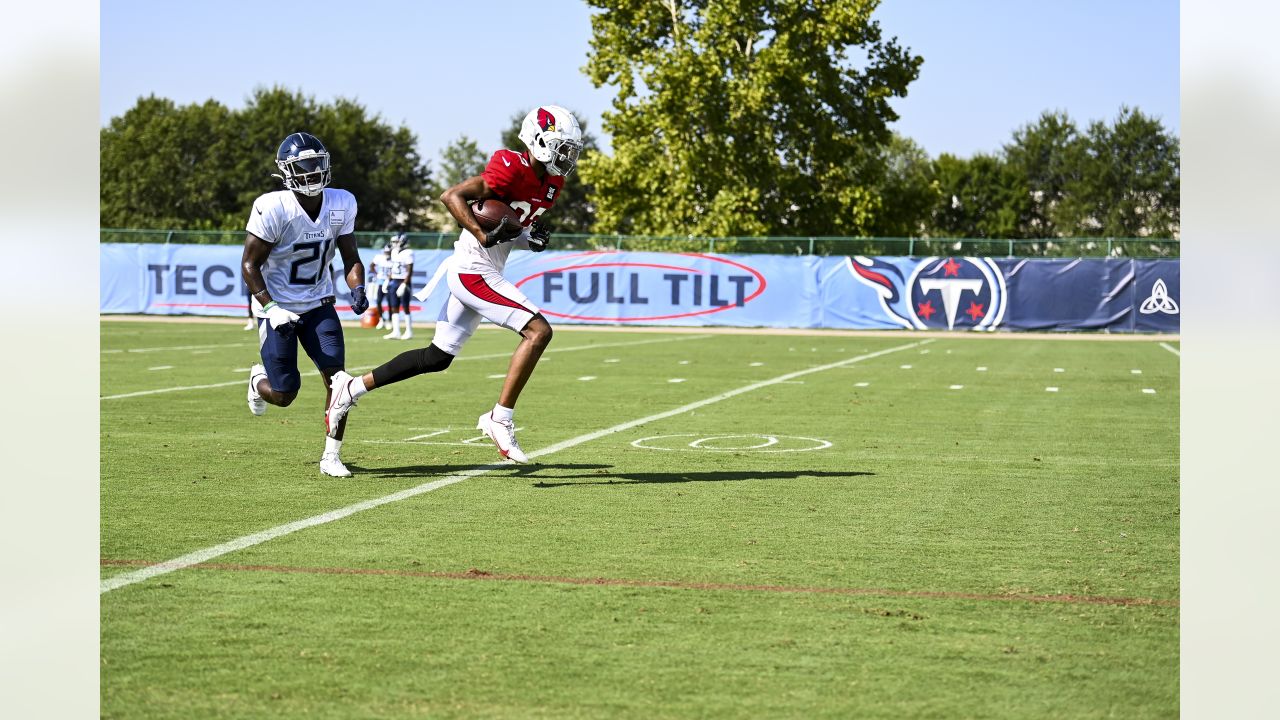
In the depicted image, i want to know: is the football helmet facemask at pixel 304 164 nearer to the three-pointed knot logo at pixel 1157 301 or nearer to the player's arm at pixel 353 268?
the player's arm at pixel 353 268

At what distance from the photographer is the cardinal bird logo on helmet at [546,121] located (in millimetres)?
8023

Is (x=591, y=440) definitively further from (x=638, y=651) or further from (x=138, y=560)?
(x=638, y=651)

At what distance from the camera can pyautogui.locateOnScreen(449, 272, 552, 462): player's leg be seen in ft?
26.7

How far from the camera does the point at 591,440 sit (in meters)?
10.5

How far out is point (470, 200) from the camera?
8.20m

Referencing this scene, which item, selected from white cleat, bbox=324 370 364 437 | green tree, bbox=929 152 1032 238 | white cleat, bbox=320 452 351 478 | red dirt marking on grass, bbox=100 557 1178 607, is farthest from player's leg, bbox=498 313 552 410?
green tree, bbox=929 152 1032 238

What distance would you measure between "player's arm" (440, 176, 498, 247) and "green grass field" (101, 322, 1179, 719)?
4.58 ft

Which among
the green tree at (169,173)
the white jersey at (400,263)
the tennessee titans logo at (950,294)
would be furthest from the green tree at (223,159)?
the white jersey at (400,263)

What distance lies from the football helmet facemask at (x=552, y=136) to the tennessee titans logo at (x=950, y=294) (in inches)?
1086

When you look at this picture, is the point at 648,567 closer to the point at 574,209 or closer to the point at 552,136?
the point at 552,136
